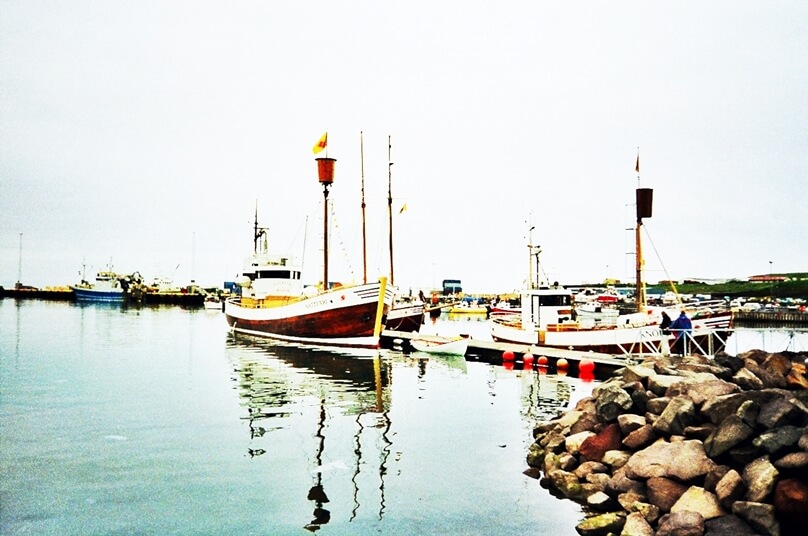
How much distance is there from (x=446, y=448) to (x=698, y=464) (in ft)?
22.7

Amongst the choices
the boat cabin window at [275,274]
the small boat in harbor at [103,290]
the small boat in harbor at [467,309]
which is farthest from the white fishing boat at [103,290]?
the boat cabin window at [275,274]

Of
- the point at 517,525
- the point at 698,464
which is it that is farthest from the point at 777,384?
the point at 517,525

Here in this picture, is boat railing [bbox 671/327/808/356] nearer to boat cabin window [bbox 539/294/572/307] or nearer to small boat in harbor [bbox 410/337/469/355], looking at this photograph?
boat cabin window [bbox 539/294/572/307]

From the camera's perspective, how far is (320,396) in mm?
23578

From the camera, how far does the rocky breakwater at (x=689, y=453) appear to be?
9.16m

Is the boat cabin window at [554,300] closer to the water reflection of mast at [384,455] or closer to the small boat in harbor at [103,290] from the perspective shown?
the water reflection of mast at [384,455]

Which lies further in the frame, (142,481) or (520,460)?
(520,460)

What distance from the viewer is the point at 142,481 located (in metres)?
13.0

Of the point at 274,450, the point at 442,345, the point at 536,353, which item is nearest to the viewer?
the point at 274,450

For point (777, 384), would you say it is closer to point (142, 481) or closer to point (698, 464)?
A: point (698, 464)

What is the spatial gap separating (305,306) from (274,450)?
2877 centimetres

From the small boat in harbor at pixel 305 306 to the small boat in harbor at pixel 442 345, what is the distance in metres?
2.79

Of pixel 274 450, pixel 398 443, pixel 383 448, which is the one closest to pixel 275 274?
pixel 398 443

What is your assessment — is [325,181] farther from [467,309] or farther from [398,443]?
[467,309]
